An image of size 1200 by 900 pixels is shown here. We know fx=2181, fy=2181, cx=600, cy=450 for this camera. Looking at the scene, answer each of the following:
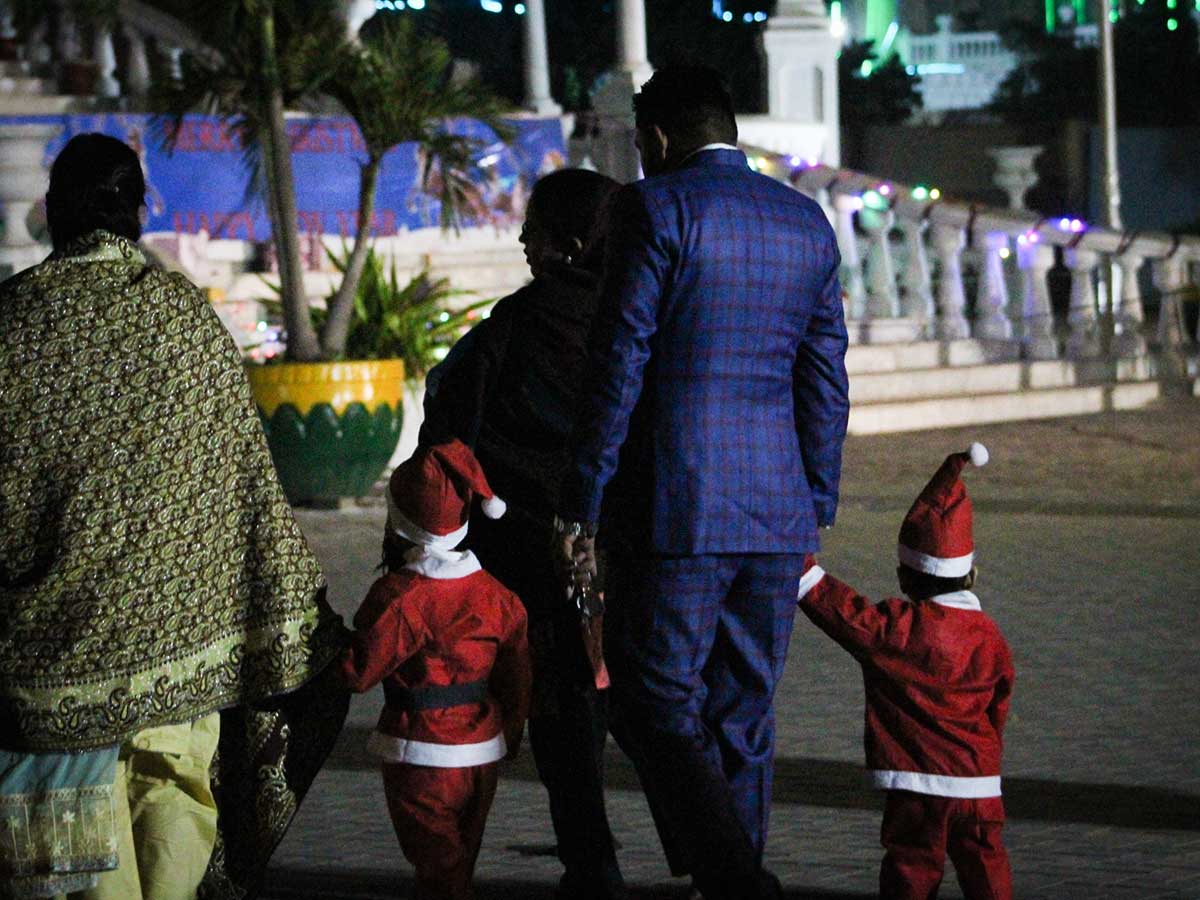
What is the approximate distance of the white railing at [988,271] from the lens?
16891mm

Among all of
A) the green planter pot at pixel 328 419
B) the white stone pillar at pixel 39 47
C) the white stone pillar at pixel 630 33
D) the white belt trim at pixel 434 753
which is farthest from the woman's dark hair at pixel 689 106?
the white stone pillar at pixel 39 47

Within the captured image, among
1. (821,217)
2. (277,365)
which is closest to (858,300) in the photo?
(277,365)

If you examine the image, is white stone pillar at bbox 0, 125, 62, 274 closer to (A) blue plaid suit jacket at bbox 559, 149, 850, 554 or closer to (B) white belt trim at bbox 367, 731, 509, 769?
(B) white belt trim at bbox 367, 731, 509, 769

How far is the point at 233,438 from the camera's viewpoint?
413cm

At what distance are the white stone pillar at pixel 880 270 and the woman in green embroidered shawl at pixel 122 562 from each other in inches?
510

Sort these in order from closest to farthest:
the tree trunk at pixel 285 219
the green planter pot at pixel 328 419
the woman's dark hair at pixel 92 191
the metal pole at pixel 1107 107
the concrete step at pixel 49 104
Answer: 1. the woman's dark hair at pixel 92 191
2. the green planter pot at pixel 328 419
3. the tree trunk at pixel 285 219
4. the concrete step at pixel 49 104
5. the metal pole at pixel 1107 107

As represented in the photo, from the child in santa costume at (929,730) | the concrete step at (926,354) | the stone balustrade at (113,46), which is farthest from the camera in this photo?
the stone balustrade at (113,46)

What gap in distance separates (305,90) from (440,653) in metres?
7.89

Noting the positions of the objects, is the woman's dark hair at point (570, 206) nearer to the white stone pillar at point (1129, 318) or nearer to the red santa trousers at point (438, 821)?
the red santa trousers at point (438, 821)

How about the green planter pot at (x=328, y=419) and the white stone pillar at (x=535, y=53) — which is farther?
the white stone pillar at (x=535, y=53)

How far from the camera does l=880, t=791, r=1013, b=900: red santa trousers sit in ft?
15.5

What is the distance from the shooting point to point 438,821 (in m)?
4.68

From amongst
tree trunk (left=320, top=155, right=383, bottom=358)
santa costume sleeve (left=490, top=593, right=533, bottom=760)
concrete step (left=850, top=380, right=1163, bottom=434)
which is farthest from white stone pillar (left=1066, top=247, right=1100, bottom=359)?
santa costume sleeve (left=490, top=593, right=533, bottom=760)

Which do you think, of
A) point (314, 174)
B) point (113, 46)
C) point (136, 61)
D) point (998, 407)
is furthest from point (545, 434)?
point (113, 46)
